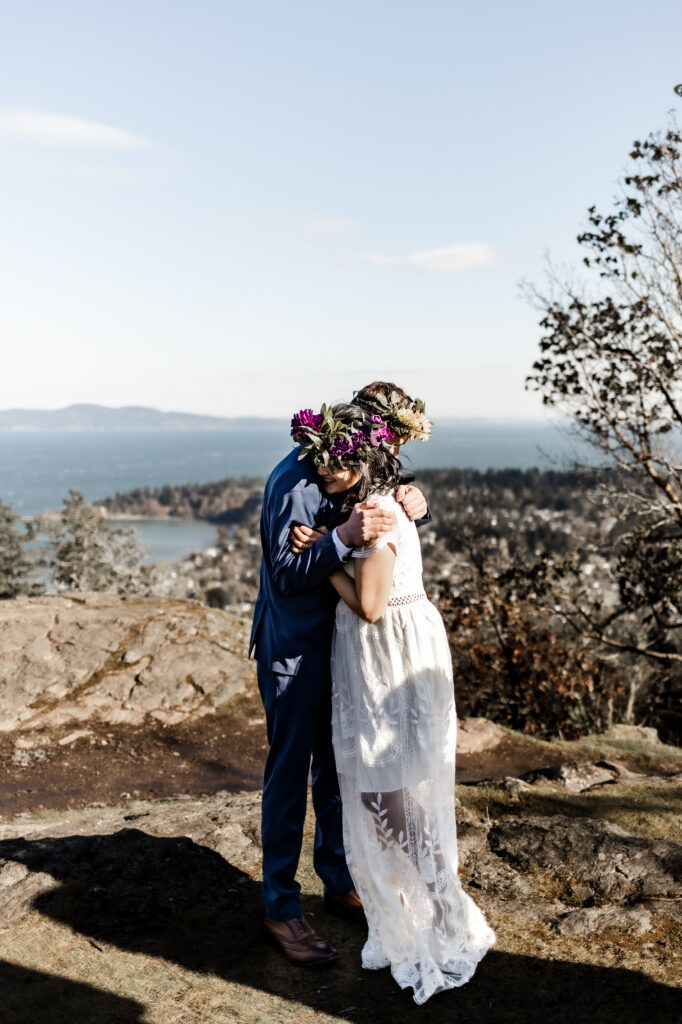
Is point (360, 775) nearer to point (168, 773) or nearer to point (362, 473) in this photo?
point (362, 473)

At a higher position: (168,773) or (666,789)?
(666,789)

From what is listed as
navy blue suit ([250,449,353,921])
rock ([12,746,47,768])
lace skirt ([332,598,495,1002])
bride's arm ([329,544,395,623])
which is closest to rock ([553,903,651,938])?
lace skirt ([332,598,495,1002])

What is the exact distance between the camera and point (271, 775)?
339cm

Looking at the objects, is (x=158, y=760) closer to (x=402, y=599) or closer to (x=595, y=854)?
(x=595, y=854)

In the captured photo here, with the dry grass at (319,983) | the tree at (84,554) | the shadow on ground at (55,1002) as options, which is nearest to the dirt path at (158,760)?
the dry grass at (319,983)

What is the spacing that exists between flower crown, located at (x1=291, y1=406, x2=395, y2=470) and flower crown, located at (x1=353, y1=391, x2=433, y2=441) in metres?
0.14

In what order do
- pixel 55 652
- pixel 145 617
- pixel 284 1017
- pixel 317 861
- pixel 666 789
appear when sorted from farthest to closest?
pixel 145 617, pixel 55 652, pixel 666 789, pixel 317 861, pixel 284 1017

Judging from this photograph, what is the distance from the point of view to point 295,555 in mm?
Result: 3129

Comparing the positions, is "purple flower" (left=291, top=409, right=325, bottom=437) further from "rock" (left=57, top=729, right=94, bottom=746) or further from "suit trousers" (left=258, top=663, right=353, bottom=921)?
"rock" (left=57, top=729, right=94, bottom=746)

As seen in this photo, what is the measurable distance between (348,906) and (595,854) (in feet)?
4.10

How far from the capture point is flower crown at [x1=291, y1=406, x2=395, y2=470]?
10.0 feet

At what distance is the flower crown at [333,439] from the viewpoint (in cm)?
305

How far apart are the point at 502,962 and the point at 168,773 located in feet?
15.0

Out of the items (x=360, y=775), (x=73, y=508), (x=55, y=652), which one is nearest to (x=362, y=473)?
(x=360, y=775)
